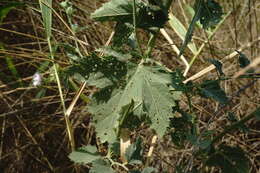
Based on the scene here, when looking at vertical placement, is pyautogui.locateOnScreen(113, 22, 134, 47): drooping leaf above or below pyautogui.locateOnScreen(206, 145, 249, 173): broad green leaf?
above

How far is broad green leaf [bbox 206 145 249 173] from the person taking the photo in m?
0.94

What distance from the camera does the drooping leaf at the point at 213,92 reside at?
95cm

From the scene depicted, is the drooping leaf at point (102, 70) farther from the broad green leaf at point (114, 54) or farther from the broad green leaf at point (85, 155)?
the broad green leaf at point (85, 155)

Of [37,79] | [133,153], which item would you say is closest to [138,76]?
[133,153]

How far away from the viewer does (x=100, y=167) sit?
98 cm

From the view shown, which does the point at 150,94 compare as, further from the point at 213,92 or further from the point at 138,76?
the point at 213,92

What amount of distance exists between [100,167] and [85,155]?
8 centimetres

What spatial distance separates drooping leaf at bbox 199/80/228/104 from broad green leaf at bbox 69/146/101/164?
1.12ft

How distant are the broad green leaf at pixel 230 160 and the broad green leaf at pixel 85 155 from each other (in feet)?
1.01

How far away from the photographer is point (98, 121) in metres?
0.91

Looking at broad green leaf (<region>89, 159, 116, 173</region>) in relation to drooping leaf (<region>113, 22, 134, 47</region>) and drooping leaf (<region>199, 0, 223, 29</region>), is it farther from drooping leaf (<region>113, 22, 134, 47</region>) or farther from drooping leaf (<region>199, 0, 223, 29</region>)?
drooping leaf (<region>199, 0, 223, 29</region>)

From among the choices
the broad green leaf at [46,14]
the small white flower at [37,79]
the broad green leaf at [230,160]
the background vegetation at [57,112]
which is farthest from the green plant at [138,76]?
the small white flower at [37,79]

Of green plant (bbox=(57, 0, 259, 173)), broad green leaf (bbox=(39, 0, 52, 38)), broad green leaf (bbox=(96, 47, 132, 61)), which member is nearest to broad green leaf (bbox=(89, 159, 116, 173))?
green plant (bbox=(57, 0, 259, 173))

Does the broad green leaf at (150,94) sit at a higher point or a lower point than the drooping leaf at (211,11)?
lower
